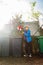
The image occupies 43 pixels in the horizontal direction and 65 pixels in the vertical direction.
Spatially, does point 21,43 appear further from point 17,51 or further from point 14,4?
point 14,4

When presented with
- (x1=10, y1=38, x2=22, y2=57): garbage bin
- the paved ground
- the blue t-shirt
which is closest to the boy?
the blue t-shirt

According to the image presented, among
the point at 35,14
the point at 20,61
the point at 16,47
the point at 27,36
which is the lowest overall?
the point at 20,61

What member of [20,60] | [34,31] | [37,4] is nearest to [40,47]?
[34,31]

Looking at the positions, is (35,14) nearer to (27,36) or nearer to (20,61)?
(27,36)

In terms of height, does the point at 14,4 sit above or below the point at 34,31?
above

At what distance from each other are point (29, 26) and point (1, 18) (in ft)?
3.62

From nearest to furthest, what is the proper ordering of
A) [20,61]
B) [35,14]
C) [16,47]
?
[20,61] < [16,47] < [35,14]

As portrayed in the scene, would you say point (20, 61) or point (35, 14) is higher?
point (35, 14)

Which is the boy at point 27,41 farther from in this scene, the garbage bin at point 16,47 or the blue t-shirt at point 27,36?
the garbage bin at point 16,47

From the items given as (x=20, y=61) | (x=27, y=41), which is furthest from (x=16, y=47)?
(x=20, y=61)

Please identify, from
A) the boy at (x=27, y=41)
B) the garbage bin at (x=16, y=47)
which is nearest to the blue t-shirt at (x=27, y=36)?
the boy at (x=27, y=41)

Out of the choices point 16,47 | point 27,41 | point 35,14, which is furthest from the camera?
point 35,14

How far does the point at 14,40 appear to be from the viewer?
287 inches

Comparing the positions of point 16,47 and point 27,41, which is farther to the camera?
point 27,41
